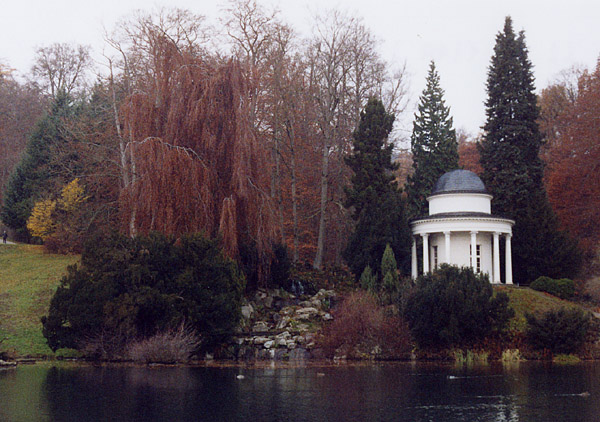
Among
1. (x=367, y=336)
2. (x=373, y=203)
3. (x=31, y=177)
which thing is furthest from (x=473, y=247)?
(x=31, y=177)

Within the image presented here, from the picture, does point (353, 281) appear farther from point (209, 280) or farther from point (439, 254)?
point (209, 280)

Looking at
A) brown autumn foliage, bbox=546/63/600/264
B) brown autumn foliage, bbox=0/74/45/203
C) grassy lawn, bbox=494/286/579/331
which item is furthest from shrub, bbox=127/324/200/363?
brown autumn foliage, bbox=0/74/45/203

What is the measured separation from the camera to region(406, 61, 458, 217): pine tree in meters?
42.5

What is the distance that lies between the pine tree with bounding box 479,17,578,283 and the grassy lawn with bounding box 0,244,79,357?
24884 mm

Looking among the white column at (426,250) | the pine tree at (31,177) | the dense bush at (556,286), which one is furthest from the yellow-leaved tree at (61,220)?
the dense bush at (556,286)

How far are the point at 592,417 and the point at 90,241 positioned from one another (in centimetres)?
1828

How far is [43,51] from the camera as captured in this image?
167ft

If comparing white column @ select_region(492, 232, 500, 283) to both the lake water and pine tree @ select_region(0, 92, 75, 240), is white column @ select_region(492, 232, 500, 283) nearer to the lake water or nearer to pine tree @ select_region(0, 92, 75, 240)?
the lake water

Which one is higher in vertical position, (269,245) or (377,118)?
(377,118)

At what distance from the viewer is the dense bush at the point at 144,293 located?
2277 centimetres

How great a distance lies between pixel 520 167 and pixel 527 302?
1164cm

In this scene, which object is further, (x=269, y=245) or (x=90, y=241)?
(x=269, y=245)

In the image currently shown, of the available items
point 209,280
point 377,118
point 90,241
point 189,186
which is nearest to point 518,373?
point 209,280

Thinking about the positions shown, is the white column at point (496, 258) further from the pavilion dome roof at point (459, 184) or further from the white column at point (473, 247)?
the pavilion dome roof at point (459, 184)
